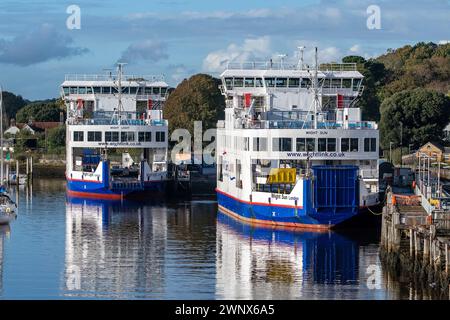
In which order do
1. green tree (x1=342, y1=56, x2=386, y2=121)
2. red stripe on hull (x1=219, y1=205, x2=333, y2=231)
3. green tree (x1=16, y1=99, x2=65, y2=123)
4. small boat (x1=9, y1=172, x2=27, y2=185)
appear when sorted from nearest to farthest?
red stripe on hull (x1=219, y1=205, x2=333, y2=231) → small boat (x1=9, y1=172, x2=27, y2=185) → green tree (x1=342, y1=56, x2=386, y2=121) → green tree (x1=16, y1=99, x2=65, y2=123)

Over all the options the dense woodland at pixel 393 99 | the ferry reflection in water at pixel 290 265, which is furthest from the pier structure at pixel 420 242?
the dense woodland at pixel 393 99

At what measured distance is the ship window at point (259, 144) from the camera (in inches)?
2586

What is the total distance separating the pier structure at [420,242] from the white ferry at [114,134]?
96.1ft

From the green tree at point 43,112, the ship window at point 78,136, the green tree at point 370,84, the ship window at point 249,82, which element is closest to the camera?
the ship window at point 249,82

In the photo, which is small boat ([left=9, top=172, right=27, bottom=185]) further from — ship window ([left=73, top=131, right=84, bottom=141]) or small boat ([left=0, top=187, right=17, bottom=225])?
small boat ([left=0, top=187, right=17, bottom=225])

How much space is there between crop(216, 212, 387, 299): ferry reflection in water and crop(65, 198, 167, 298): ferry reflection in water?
9.93 feet

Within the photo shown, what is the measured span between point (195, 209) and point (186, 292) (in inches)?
1329

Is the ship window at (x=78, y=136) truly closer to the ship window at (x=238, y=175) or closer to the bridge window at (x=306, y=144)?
the ship window at (x=238, y=175)

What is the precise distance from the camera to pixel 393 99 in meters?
111

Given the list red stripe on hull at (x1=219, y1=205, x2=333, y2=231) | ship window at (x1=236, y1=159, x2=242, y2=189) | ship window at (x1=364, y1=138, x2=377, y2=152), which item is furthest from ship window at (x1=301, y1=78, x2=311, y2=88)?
red stripe on hull at (x1=219, y1=205, x2=333, y2=231)

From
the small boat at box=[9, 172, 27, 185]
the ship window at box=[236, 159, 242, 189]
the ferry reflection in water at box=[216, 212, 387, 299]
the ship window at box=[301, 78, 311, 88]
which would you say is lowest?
the ferry reflection in water at box=[216, 212, 387, 299]

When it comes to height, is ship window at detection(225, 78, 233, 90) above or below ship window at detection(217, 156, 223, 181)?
above

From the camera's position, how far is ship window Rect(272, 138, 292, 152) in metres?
65.0
